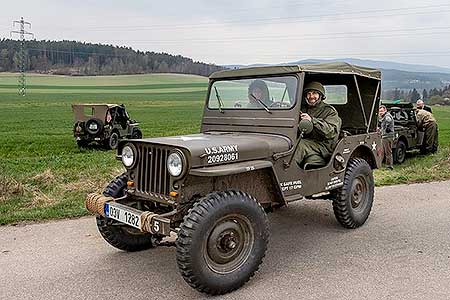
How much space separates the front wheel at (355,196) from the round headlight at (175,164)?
2.48 metres

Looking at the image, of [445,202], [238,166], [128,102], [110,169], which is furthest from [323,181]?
[128,102]

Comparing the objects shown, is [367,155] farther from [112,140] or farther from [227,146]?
[112,140]

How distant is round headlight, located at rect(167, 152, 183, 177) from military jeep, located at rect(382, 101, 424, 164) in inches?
423

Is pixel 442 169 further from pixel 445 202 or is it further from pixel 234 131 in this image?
pixel 234 131

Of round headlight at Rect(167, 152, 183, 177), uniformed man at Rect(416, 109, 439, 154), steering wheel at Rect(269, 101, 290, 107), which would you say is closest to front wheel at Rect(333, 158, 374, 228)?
steering wheel at Rect(269, 101, 290, 107)

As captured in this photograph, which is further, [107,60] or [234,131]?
[107,60]

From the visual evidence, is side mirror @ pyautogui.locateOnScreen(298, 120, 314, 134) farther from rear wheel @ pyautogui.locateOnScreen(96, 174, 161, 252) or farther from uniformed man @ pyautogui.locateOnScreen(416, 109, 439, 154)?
uniformed man @ pyautogui.locateOnScreen(416, 109, 439, 154)

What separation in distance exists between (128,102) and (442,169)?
40378mm

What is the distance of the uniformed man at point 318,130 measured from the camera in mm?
5582

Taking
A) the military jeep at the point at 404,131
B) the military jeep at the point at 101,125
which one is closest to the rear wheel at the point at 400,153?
the military jeep at the point at 404,131

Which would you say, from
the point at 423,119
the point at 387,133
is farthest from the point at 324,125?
the point at 423,119

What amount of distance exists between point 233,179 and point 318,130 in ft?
4.55

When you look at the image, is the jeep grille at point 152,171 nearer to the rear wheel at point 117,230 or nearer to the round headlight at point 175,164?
the round headlight at point 175,164

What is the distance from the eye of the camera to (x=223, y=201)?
4.25 m
